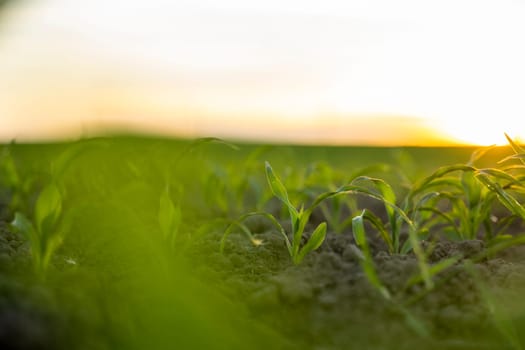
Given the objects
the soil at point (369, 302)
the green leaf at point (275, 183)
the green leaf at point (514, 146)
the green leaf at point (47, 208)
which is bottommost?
the soil at point (369, 302)

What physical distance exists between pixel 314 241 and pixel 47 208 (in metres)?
0.80

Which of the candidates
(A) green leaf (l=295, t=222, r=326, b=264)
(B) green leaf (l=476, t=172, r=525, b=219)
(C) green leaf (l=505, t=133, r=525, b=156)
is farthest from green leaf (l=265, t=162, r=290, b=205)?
(C) green leaf (l=505, t=133, r=525, b=156)

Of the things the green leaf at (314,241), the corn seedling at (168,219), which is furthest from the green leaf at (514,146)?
the corn seedling at (168,219)

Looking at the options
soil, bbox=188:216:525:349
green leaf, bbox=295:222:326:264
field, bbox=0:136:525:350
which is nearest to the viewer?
field, bbox=0:136:525:350

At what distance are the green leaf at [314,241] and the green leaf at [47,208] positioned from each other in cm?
74

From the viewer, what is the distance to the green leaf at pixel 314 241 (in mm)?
1721

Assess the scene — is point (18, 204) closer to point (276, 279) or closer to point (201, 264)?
point (201, 264)

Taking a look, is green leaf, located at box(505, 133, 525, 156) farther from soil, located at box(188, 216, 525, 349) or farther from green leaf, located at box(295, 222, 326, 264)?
green leaf, located at box(295, 222, 326, 264)

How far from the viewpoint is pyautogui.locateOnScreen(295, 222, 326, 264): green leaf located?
1721mm

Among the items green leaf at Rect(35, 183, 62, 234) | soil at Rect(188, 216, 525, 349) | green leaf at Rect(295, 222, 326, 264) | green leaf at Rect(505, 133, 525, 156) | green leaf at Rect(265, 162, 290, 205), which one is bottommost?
soil at Rect(188, 216, 525, 349)

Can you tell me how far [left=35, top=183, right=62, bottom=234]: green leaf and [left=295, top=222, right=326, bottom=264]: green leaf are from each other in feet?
2.42

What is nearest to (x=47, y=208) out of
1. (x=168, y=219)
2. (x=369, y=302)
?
(x=168, y=219)

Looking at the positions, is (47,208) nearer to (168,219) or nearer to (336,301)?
(168,219)

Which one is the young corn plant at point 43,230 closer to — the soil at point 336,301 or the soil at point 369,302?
the soil at point 336,301
